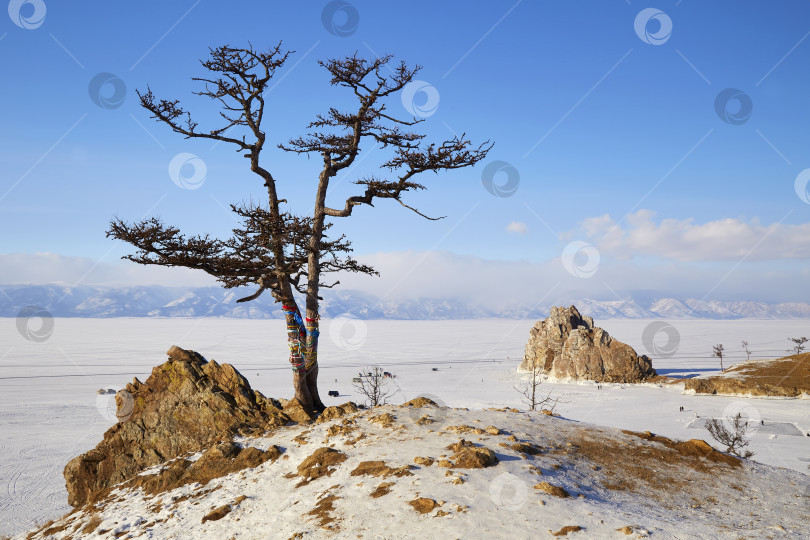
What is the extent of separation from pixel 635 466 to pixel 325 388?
58948mm

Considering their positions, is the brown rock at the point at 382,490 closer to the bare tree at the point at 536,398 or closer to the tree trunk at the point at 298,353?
the tree trunk at the point at 298,353

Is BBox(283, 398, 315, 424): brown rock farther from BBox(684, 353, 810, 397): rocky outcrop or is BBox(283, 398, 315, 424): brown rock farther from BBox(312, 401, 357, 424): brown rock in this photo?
BBox(684, 353, 810, 397): rocky outcrop

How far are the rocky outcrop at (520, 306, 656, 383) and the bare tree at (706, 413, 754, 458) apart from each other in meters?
23.0

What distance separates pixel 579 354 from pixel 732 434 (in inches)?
1398

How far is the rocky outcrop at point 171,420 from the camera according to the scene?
1343 centimetres

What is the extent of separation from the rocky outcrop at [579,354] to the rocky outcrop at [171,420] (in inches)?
2183

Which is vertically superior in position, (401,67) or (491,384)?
(401,67)

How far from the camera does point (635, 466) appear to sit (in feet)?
35.4

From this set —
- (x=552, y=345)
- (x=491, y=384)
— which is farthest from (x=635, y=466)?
(x=552, y=345)

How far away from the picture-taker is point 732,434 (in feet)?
110

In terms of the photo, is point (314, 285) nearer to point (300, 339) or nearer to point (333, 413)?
point (300, 339)

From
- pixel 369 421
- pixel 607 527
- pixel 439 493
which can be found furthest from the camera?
pixel 369 421

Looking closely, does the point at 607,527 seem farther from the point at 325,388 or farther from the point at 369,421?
the point at 325,388

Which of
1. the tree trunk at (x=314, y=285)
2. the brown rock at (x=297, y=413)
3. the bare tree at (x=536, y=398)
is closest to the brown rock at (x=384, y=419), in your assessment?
the brown rock at (x=297, y=413)
